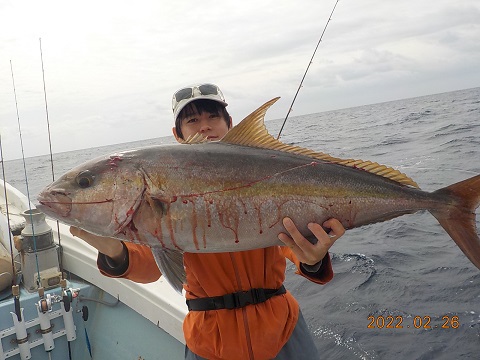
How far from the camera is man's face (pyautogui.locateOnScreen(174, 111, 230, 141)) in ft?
9.48

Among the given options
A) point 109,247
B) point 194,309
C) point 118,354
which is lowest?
point 118,354

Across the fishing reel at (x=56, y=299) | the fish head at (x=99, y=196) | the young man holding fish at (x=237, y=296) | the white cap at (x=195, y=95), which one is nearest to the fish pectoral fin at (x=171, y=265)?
the fish head at (x=99, y=196)

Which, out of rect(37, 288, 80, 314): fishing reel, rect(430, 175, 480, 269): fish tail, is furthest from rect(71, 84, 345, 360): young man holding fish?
rect(37, 288, 80, 314): fishing reel

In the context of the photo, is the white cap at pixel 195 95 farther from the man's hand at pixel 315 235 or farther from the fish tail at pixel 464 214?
the fish tail at pixel 464 214

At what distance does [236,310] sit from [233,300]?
63mm

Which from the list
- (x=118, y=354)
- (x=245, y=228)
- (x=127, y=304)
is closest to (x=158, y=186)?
(x=245, y=228)

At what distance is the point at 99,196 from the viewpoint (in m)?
2.12

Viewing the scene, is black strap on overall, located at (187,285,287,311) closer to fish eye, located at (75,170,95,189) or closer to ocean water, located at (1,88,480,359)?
fish eye, located at (75,170,95,189)

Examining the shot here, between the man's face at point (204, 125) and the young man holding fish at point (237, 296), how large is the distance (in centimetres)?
88

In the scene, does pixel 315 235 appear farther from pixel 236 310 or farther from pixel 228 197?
pixel 236 310

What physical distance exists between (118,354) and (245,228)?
2995 mm

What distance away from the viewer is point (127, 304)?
4.27 m

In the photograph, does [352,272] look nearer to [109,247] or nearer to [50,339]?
[50,339]

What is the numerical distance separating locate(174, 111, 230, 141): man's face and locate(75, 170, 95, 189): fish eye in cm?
92
